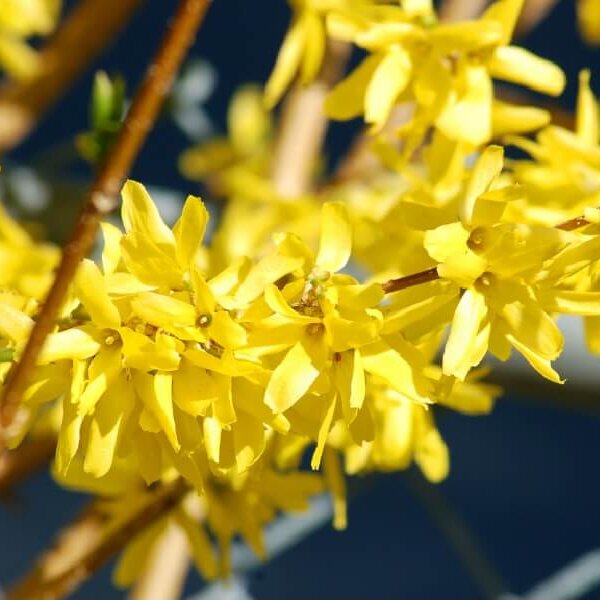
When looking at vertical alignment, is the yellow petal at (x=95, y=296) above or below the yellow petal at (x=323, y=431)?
above

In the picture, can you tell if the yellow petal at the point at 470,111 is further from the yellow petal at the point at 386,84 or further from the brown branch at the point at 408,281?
the brown branch at the point at 408,281

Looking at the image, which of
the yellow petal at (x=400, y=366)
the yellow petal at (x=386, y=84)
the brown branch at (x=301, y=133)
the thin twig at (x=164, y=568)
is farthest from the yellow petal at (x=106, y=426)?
the brown branch at (x=301, y=133)

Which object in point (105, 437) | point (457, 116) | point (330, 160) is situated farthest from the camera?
point (330, 160)

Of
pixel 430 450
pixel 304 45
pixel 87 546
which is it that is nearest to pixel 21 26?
pixel 304 45

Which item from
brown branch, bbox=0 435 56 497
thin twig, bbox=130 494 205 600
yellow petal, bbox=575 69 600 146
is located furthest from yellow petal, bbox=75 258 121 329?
thin twig, bbox=130 494 205 600

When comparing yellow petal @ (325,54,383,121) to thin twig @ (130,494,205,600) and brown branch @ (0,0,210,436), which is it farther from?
thin twig @ (130,494,205,600)

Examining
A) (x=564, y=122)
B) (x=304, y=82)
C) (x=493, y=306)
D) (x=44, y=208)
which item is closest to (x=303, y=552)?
(x=44, y=208)

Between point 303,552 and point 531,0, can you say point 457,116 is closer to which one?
point 531,0
